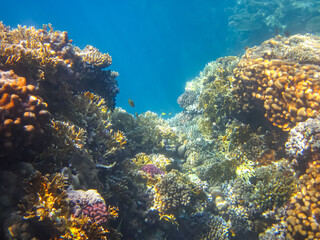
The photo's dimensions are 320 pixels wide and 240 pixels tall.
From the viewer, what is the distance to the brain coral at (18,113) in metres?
2.78

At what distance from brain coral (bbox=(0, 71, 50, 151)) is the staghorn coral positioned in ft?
17.5

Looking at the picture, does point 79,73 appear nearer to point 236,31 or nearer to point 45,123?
point 45,123

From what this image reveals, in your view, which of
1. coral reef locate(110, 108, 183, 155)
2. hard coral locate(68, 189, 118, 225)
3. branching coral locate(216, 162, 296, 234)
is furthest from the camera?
coral reef locate(110, 108, 183, 155)

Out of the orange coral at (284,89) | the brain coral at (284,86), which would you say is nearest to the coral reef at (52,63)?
the brain coral at (284,86)

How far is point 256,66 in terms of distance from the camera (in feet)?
19.7

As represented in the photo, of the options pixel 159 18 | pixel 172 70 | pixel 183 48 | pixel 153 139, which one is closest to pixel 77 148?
pixel 153 139

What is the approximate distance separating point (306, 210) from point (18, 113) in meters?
5.66

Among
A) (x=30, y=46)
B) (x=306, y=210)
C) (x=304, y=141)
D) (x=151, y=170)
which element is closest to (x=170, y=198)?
(x=151, y=170)

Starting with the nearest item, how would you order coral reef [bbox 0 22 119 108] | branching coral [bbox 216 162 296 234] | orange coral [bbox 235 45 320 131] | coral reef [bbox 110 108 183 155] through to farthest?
coral reef [bbox 0 22 119 108] → branching coral [bbox 216 162 296 234] → orange coral [bbox 235 45 320 131] → coral reef [bbox 110 108 183 155]

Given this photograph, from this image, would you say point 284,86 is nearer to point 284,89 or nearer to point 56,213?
point 284,89

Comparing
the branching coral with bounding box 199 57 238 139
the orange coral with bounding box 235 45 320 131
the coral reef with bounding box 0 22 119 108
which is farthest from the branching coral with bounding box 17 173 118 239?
the branching coral with bounding box 199 57 238 139

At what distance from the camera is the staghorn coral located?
3.71m

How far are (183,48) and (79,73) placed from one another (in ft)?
215

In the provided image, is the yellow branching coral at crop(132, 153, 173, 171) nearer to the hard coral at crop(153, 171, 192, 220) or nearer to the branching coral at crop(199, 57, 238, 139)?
the hard coral at crop(153, 171, 192, 220)
